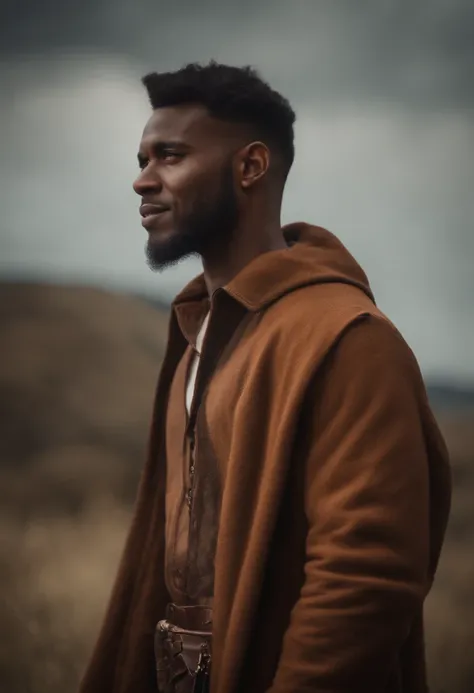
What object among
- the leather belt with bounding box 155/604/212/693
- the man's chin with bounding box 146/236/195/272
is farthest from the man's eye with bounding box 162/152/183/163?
the leather belt with bounding box 155/604/212/693

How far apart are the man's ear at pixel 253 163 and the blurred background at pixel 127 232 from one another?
1.51ft

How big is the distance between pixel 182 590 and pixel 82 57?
1172mm

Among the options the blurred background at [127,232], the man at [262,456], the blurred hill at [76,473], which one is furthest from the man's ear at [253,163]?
the blurred hill at [76,473]

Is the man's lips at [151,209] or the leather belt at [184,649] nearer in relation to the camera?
the leather belt at [184,649]

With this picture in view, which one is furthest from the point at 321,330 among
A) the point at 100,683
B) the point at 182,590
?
the point at 100,683

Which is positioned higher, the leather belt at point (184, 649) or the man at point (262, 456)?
the man at point (262, 456)

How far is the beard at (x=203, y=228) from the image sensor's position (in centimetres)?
131

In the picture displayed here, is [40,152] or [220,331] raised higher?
[40,152]

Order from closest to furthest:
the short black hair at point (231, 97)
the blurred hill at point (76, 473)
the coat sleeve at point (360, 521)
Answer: the coat sleeve at point (360, 521) → the short black hair at point (231, 97) → the blurred hill at point (76, 473)

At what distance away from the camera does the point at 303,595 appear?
110 centimetres

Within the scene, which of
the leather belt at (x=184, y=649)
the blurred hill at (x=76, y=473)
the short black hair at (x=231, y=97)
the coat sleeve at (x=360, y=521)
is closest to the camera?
the coat sleeve at (x=360, y=521)

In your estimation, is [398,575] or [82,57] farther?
[82,57]

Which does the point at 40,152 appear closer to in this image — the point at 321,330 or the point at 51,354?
the point at 51,354

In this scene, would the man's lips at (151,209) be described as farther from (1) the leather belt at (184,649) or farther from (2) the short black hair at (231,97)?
(1) the leather belt at (184,649)
